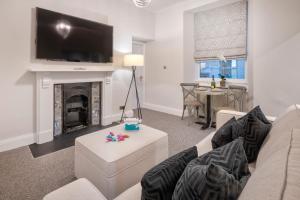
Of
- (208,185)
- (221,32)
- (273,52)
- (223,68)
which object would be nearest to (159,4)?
(221,32)

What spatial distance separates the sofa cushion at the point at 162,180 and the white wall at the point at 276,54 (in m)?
2.96

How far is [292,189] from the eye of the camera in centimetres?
49

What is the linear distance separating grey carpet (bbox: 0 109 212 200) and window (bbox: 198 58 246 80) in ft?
6.32

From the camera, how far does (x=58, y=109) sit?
10.8 feet

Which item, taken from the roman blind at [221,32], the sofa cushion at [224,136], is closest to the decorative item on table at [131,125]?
the sofa cushion at [224,136]

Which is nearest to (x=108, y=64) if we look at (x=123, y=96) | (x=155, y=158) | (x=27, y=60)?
(x=123, y=96)

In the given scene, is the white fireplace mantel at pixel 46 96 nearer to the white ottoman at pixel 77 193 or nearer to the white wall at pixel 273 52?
the white ottoman at pixel 77 193

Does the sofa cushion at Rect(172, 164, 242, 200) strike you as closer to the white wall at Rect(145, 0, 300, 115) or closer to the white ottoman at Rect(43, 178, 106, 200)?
the white ottoman at Rect(43, 178, 106, 200)


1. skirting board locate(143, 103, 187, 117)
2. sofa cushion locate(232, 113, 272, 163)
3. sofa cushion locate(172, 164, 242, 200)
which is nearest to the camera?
sofa cushion locate(172, 164, 242, 200)

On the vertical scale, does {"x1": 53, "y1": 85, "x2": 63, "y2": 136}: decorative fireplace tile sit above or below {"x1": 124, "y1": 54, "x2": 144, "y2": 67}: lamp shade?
below

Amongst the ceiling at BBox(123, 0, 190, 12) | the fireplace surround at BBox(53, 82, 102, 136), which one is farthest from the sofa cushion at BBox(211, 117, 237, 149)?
the ceiling at BBox(123, 0, 190, 12)

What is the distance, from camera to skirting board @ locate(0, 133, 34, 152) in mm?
2713

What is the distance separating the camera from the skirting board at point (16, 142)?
2713mm

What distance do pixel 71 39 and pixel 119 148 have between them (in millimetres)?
2501
